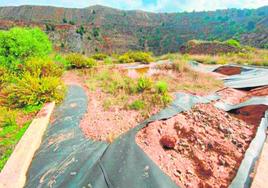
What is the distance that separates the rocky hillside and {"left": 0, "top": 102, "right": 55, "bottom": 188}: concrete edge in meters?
24.5

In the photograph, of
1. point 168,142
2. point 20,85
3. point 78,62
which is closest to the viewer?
point 168,142

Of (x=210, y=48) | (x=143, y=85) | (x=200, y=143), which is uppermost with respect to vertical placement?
(x=143, y=85)

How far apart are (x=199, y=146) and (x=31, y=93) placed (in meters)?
3.68

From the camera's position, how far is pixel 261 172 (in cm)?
220

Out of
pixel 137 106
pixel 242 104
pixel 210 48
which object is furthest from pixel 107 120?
pixel 210 48

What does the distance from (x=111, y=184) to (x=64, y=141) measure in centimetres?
129

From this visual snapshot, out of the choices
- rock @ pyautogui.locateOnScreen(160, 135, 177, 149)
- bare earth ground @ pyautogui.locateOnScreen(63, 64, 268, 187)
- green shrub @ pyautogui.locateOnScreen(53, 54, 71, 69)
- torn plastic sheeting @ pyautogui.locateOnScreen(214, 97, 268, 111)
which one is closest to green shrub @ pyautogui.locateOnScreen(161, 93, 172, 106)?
bare earth ground @ pyautogui.locateOnScreen(63, 64, 268, 187)

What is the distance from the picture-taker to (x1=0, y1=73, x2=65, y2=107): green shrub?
4281 millimetres

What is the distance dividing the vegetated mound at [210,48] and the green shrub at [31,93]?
15.1 meters

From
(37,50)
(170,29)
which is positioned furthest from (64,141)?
(170,29)

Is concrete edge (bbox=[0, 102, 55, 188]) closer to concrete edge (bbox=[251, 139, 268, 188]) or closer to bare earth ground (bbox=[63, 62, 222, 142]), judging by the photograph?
bare earth ground (bbox=[63, 62, 222, 142])

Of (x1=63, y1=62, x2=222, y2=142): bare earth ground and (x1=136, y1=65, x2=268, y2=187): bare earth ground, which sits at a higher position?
(x1=63, y1=62, x2=222, y2=142): bare earth ground

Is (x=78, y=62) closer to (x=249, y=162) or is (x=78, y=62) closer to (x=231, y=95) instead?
(x=231, y=95)

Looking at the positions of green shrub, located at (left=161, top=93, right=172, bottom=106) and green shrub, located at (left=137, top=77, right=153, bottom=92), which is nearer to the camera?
green shrub, located at (left=161, top=93, right=172, bottom=106)
